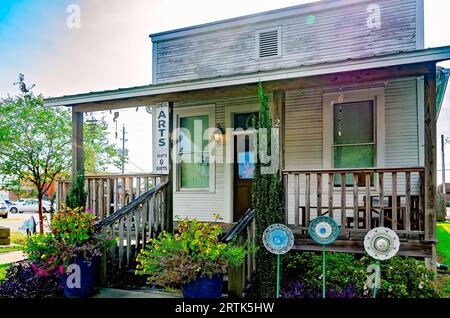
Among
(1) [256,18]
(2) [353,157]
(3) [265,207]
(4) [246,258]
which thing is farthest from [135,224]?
(1) [256,18]

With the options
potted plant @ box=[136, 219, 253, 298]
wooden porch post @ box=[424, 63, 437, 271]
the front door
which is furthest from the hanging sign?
wooden porch post @ box=[424, 63, 437, 271]

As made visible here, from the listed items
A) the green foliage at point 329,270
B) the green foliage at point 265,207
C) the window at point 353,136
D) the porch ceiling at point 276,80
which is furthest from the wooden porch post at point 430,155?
the window at point 353,136

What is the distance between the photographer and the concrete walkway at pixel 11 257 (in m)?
7.14

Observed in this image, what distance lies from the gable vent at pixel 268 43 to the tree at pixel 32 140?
19.3 ft

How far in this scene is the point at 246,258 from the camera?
4469mm

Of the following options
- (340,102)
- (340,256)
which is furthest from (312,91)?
(340,256)

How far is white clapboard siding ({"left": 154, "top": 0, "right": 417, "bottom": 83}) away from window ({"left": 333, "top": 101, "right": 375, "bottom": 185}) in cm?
97

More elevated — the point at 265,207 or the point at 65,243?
the point at 265,207

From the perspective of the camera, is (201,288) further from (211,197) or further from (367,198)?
(211,197)

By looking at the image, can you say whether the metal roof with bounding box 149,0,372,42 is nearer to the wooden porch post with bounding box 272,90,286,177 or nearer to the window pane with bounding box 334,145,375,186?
the window pane with bounding box 334,145,375,186

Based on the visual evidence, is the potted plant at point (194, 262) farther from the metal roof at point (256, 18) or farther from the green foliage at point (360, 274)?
the metal roof at point (256, 18)

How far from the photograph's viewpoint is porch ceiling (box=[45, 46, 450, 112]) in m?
4.19

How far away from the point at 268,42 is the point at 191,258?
477cm

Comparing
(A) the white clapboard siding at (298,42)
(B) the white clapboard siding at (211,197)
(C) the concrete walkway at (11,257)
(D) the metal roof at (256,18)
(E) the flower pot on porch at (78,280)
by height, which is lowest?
(C) the concrete walkway at (11,257)
